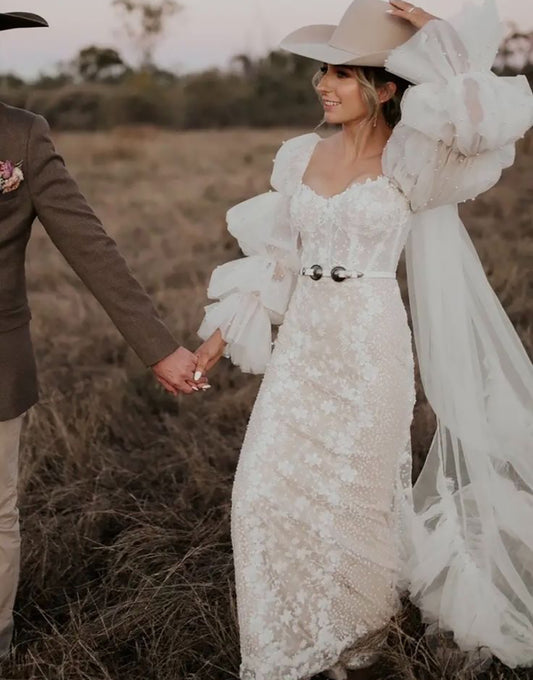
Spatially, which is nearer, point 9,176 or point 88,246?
point 9,176

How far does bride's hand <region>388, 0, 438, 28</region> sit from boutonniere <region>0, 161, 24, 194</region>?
1.25 meters

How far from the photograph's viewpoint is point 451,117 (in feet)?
8.81

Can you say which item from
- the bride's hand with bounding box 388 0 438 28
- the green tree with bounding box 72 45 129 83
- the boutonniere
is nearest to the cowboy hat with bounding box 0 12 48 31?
the boutonniere

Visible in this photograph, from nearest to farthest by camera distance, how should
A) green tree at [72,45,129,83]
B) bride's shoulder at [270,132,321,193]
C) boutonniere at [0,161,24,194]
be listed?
boutonniere at [0,161,24,194] < bride's shoulder at [270,132,321,193] < green tree at [72,45,129,83]

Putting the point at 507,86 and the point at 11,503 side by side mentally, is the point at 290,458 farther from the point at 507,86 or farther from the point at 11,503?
the point at 507,86

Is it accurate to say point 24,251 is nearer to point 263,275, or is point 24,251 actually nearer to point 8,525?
point 263,275

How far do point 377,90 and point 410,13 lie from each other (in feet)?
0.82

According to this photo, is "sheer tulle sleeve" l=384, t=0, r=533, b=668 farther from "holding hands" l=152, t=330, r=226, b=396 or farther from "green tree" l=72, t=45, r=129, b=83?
"green tree" l=72, t=45, r=129, b=83

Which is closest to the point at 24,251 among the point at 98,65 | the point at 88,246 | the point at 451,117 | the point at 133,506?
the point at 88,246

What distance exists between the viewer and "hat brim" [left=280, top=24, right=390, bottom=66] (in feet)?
9.45

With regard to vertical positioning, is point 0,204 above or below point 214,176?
above

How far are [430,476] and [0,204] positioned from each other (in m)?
1.71

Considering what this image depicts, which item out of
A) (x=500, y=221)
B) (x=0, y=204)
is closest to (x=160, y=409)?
(x=0, y=204)

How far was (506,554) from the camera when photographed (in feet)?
10.3
